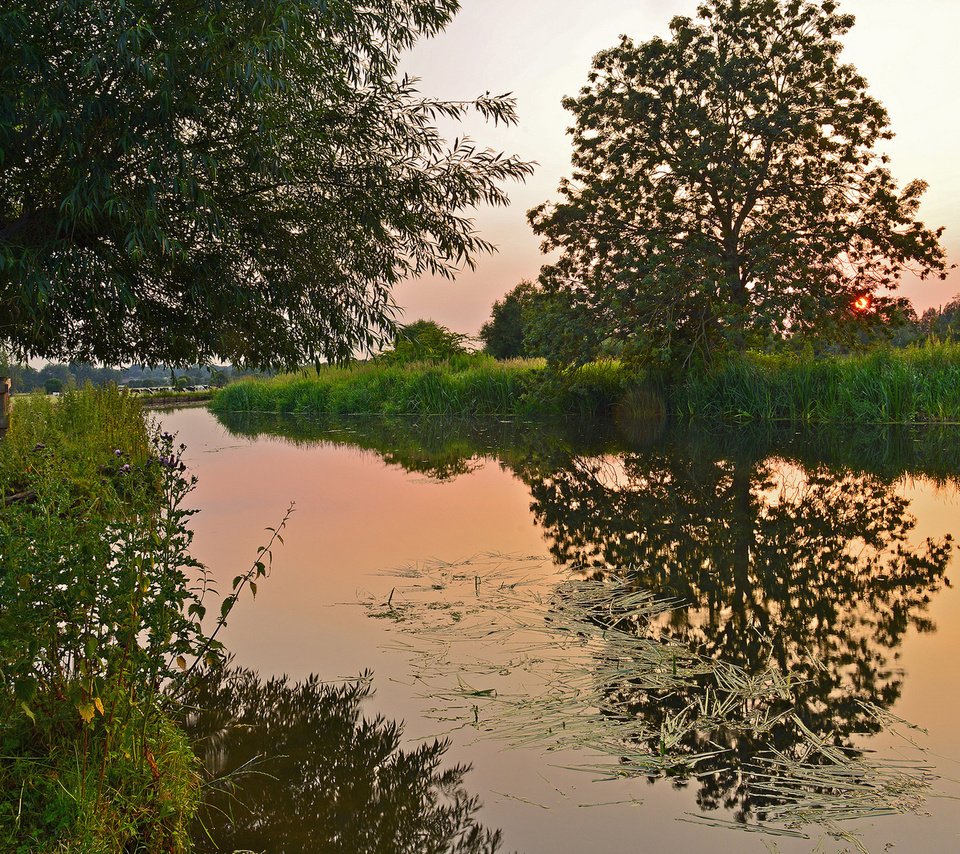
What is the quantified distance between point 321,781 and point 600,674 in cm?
157

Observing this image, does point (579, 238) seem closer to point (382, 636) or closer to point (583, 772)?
point (382, 636)

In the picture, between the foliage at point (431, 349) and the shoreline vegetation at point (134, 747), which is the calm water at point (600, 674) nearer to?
the shoreline vegetation at point (134, 747)

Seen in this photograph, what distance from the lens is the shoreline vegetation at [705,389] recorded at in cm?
1870

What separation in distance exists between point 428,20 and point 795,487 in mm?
7355

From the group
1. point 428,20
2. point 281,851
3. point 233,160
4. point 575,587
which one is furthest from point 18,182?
point 281,851

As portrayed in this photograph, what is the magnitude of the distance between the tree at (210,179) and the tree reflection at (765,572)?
3.58 meters

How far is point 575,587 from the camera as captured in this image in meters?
5.81

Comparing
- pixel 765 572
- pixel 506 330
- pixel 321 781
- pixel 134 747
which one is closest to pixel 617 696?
pixel 321 781

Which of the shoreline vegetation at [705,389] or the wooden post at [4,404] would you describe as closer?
the wooden post at [4,404]

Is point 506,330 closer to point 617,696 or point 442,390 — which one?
point 442,390

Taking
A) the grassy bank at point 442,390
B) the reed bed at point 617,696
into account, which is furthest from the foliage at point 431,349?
the reed bed at point 617,696

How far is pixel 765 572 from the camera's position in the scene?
6227mm

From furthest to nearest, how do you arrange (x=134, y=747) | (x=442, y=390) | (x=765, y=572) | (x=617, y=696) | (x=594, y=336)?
(x=442, y=390)
(x=594, y=336)
(x=765, y=572)
(x=617, y=696)
(x=134, y=747)

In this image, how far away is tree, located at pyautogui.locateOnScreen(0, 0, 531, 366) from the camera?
215 inches
